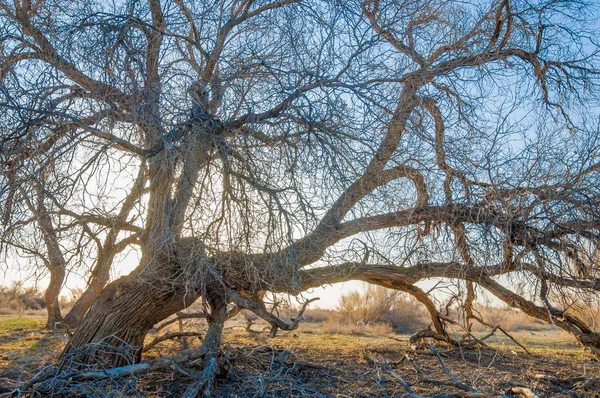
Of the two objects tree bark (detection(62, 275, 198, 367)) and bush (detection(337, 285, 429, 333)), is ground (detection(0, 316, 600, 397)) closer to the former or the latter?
tree bark (detection(62, 275, 198, 367))

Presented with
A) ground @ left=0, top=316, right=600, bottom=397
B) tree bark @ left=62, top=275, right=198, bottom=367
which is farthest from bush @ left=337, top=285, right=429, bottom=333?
tree bark @ left=62, top=275, right=198, bottom=367

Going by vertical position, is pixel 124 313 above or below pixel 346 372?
above

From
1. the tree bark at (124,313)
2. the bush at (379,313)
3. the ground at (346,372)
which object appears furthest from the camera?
the bush at (379,313)

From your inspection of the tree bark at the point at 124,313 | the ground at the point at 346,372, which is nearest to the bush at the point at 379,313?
the ground at the point at 346,372

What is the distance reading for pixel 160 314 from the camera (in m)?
6.94

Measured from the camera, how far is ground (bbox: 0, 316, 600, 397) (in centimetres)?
490

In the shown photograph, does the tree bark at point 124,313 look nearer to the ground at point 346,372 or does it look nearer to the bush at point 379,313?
the ground at point 346,372

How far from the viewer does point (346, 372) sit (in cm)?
620

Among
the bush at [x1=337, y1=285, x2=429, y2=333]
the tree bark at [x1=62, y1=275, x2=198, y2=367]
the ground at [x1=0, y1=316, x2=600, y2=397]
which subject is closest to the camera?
the ground at [x1=0, y1=316, x2=600, y2=397]

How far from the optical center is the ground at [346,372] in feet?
16.1

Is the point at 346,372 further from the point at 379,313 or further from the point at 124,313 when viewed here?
the point at 379,313

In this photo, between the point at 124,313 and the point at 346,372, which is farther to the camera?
the point at 124,313

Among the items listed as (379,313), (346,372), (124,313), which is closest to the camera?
(346,372)

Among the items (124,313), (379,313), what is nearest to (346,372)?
(124,313)
